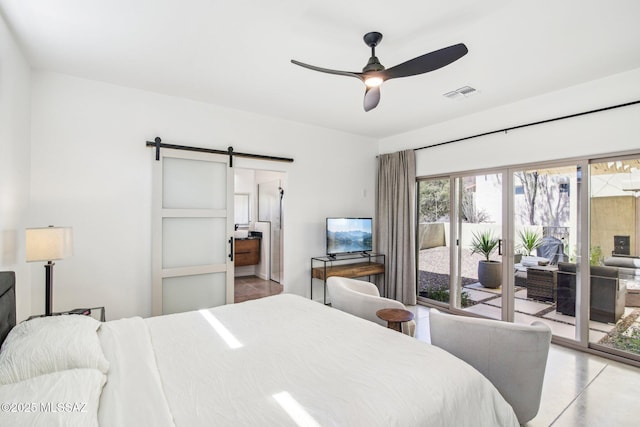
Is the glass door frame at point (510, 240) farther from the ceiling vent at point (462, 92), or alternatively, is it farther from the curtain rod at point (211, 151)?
the curtain rod at point (211, 151)

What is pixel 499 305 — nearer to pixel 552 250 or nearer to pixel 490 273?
pixel 490 273

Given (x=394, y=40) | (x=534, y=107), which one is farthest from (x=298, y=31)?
(x=534, y=107)

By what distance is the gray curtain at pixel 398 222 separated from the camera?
475 cm

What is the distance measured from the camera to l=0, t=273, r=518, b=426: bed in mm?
1143

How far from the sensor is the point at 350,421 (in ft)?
3.79

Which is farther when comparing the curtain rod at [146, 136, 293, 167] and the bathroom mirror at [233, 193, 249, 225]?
the bathroom mirror at [233, 193, 249, 225]

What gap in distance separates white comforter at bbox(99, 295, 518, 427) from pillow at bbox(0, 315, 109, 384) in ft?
0.46

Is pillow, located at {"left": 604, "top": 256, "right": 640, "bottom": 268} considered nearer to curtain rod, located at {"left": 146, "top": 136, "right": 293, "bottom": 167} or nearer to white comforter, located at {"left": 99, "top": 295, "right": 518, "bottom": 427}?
white comforter, located at {"left": 99, "top": 295, "right": 518, "bottom": 427}

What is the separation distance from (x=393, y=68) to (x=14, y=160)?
2905mm

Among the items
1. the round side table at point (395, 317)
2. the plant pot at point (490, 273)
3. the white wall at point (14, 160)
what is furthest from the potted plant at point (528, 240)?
the white wall at point (14, 160)

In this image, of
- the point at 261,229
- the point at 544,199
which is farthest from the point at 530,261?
the point at 261,229

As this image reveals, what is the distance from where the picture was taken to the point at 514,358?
192cm

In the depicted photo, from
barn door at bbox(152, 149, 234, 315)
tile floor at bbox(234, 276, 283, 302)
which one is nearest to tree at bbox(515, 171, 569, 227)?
barn door at bbox(152, 149, 234, 315)

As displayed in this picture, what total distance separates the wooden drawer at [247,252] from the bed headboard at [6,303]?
4.15 meters
